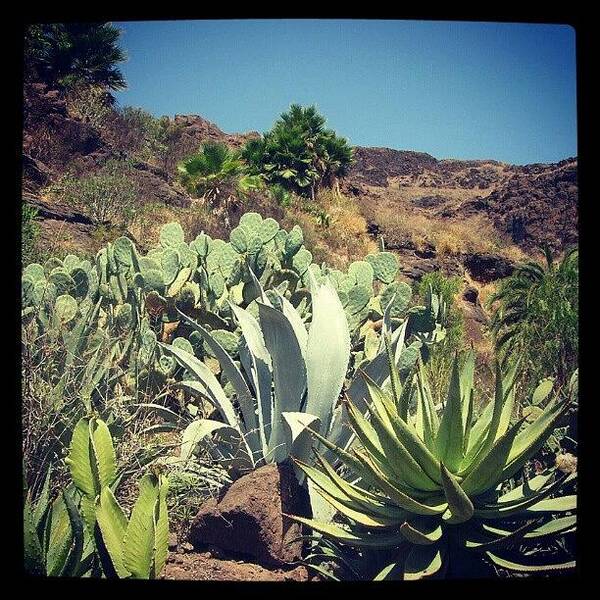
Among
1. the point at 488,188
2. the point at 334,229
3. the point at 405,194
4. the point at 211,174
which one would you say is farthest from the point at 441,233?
the point at 488,188

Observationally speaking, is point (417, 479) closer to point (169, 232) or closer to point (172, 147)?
point (169, 232)

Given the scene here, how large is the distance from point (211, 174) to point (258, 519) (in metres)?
14.1

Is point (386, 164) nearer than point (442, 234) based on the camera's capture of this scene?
No

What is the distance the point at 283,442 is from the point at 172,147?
Answer: 691 inches

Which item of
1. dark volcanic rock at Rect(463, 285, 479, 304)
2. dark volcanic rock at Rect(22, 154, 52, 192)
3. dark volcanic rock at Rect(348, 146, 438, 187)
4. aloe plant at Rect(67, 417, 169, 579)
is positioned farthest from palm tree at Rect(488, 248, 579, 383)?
dark volcanic rock at Rect(348, 146, 438, 187)

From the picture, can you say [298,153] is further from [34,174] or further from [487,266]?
[34,174]

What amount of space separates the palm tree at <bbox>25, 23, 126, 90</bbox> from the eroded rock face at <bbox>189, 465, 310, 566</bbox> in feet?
45.5

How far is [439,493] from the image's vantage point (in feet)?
8.29

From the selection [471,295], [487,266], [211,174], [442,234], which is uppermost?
[211,174]

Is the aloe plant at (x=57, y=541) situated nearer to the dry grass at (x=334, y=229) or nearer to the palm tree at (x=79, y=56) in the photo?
the dry grass at (x=334, y=229)

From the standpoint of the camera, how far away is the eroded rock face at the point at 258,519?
2736 millimetres

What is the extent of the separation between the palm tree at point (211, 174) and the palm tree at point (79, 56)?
260 cm

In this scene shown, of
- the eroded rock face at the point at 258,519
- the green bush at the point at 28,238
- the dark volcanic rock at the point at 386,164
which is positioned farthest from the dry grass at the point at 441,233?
the eroded rock face at the point at 258,519

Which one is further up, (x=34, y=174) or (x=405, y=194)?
(x=405, y=194)
